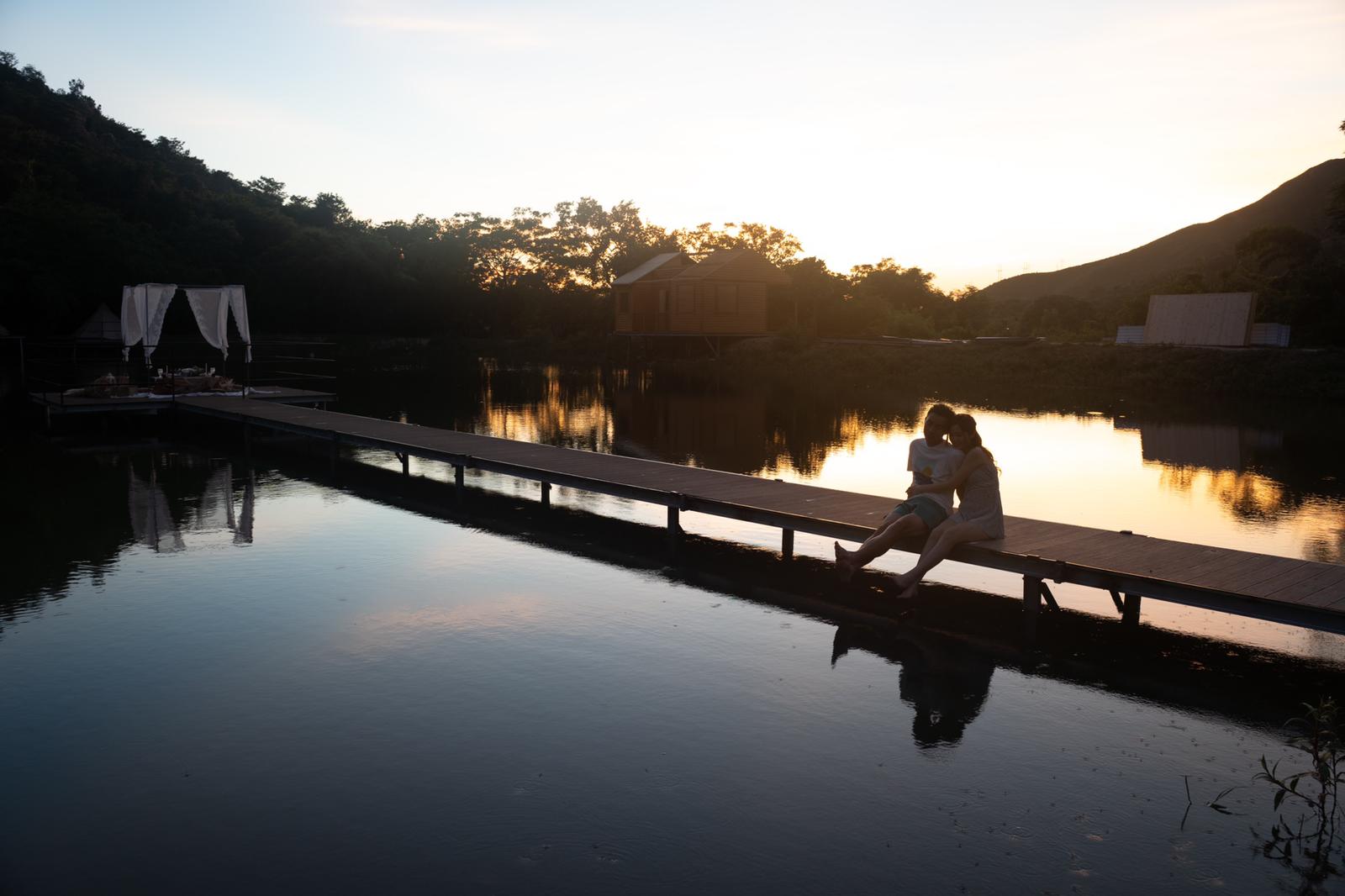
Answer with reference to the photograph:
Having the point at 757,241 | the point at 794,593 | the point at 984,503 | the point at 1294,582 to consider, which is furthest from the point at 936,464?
the point at 757,241

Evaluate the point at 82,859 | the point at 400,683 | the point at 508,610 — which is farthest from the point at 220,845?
the point at 508,610

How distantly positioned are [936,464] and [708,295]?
3890 centimetres

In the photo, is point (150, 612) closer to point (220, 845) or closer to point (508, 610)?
point (508, 610)

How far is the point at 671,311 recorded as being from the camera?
48219mm

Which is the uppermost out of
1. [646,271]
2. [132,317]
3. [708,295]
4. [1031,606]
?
[646,271]

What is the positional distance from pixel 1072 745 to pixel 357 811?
426 centimetres

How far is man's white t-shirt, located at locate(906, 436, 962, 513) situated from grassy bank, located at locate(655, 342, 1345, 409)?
75.3 ft

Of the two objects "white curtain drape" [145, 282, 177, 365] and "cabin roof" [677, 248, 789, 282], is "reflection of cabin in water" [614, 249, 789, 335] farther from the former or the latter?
"white curtain drape" [145, 282, 177, 365]

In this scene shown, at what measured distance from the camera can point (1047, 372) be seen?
37875 mm

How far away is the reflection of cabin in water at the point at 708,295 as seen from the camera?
1857 inches

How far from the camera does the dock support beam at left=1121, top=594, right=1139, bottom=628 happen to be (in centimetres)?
845

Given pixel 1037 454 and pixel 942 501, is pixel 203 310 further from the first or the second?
pixel 942 501

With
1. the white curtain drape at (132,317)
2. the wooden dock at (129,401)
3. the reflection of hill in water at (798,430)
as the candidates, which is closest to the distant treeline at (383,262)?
the reflection of hill in water at (798,430)

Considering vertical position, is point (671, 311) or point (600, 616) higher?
point (671, 311)
